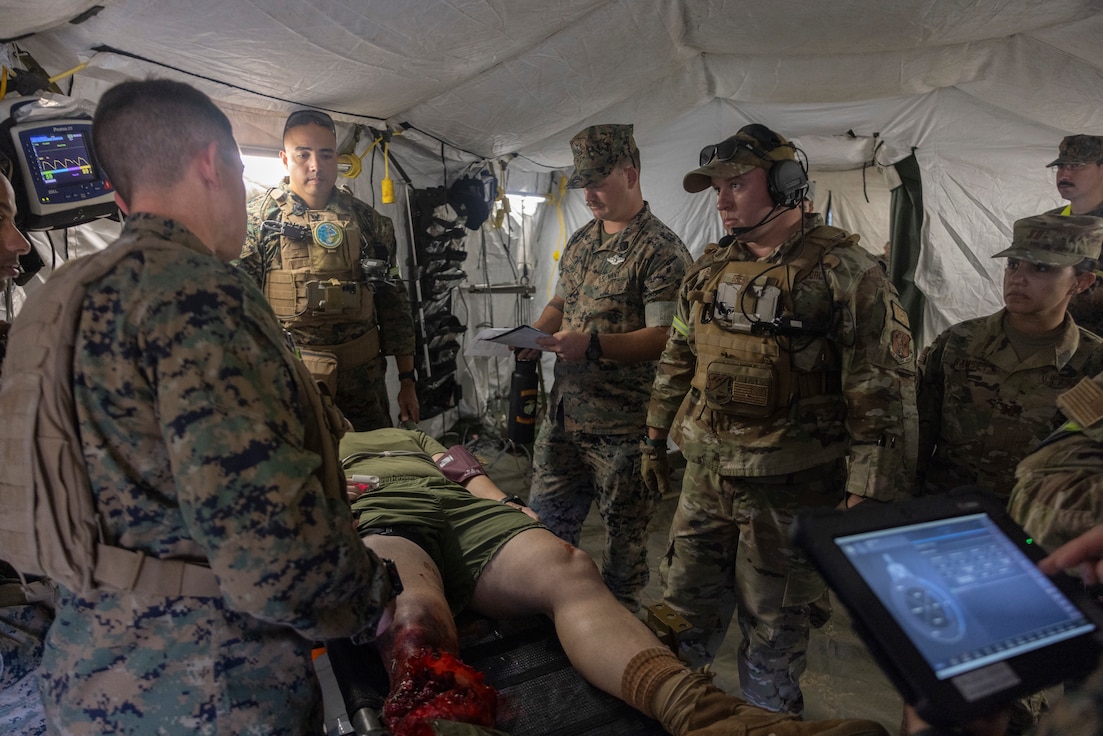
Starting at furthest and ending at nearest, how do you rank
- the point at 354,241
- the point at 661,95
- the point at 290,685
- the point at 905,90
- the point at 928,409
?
1. the point at 661,95
2. the point at 905,90
3. the point at 354,241
4. the point at 928,409
5. the point at 290,685

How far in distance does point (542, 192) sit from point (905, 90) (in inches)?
131

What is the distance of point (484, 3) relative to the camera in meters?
2.68

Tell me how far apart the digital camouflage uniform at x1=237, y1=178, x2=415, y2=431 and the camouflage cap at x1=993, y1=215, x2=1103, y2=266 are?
10.0ft

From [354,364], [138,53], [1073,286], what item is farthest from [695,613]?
[138,53]

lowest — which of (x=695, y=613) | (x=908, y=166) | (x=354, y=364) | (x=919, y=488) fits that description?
(x=695, y=613)

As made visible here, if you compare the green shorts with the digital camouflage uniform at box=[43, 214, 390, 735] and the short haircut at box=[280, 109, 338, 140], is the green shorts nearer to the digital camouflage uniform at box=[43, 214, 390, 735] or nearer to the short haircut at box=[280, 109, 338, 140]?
the digital camouflage uniform at box=[43, 214, 390, 735]

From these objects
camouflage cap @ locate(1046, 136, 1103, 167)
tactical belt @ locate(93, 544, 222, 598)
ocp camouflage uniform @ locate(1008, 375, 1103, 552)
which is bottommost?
tactical belt @ locate(93, 544, 222, 598)

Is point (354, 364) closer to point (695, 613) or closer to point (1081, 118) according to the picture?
point (695, 613)

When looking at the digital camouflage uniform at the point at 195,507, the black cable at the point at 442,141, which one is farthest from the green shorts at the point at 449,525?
the black cable at the point at 442,141

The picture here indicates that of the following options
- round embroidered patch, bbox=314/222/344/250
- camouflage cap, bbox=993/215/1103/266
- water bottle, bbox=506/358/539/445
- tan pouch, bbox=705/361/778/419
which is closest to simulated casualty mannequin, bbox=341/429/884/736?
water bottle, bbox=506/358/539/445

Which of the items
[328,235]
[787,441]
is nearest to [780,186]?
[787,441]

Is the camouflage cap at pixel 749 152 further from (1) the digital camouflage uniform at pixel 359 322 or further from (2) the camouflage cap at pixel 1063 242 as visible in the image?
(1) the digital camouflage uniform at pixel 359 322

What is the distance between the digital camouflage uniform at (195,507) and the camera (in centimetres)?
97

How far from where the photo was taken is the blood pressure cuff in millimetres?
2848
